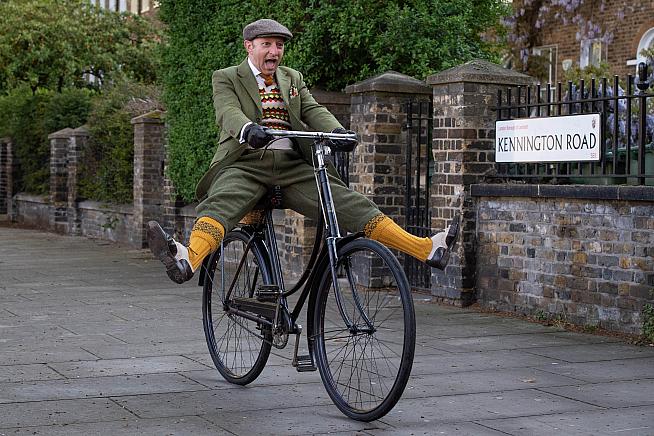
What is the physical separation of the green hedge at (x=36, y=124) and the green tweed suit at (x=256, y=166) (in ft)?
59.1

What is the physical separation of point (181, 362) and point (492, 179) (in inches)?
164

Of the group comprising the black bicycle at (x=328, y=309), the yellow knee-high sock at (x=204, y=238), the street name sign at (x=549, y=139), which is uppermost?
the street name sign at (x=549, y=139)

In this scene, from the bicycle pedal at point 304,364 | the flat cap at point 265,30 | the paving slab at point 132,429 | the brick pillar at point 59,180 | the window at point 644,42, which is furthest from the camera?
the brick pillar at point 59,180

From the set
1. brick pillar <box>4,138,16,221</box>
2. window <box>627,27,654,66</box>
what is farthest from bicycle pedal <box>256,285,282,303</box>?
brick pillar <box>4,138,16,221</box>

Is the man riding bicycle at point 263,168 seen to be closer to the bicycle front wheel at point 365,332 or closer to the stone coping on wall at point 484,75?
the bicycle front wheel at point 365,332

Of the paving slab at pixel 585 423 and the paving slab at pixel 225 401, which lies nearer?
the paving slab at pixel 585 423

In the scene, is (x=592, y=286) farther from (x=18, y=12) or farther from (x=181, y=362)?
(x=18, y=12)

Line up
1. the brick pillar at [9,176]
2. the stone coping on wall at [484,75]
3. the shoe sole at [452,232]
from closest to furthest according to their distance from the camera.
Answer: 1. the shoe sole at [452,232]
2. the stone coping on wall at [484,75]
3. the brick pillar at [9,176]

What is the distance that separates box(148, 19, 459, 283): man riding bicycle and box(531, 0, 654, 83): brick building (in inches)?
666

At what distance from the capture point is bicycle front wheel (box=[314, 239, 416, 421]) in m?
5.80

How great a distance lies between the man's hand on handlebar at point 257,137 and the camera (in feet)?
20.8

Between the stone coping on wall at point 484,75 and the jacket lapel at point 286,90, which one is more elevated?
→ the stone coping on wall at point 484,75

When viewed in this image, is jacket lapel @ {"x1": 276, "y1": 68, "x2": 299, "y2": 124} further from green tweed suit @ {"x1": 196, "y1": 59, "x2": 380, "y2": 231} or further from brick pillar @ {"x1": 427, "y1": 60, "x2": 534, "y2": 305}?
brick pillar @ {"x1": 427, "y1": 60, "x2": 534, "y2": 305}

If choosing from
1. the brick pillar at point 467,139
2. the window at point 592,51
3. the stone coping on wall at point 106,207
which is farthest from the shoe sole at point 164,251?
the window at point 592,51
